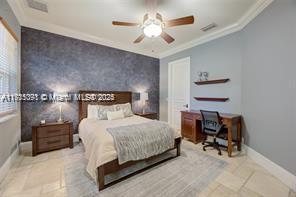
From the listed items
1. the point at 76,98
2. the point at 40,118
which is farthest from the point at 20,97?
the point at 76,98

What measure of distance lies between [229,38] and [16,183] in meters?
5.01

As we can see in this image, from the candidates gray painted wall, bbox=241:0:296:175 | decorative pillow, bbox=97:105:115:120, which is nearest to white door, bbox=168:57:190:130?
gray painted wall, bbox=241:0:296:175

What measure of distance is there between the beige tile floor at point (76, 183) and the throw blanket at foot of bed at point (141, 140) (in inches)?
27.6

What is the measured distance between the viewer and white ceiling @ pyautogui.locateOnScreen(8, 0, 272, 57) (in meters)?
2.44

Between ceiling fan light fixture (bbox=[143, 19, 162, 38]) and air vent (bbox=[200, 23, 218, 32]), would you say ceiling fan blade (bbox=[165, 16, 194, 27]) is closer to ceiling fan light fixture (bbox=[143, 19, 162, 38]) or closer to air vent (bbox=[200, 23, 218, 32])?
ceiling fan light fixture (bbox=[143, 19, 162, 38])

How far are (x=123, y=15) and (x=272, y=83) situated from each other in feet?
9.94

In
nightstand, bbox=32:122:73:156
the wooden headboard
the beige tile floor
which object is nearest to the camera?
the beige tile floor

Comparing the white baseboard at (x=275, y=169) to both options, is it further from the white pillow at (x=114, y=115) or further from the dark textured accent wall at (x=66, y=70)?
the dark textured accent wall at (x=66, y=70)

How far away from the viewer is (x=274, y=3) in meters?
2.18

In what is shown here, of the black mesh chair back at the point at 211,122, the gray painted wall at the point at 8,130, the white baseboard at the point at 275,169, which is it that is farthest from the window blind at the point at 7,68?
the white baseboard at the point at 275,169

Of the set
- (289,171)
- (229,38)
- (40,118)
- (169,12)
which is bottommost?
(289,171)

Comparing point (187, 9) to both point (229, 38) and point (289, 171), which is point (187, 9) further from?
point (289, 171)

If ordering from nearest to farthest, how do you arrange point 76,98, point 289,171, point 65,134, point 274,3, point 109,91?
1. point 289,171
2. point 274,3
3. point 65,134
4. point 76,98
5. point 109,91

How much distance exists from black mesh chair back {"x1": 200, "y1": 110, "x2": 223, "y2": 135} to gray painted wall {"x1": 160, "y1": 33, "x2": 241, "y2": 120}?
684mm
